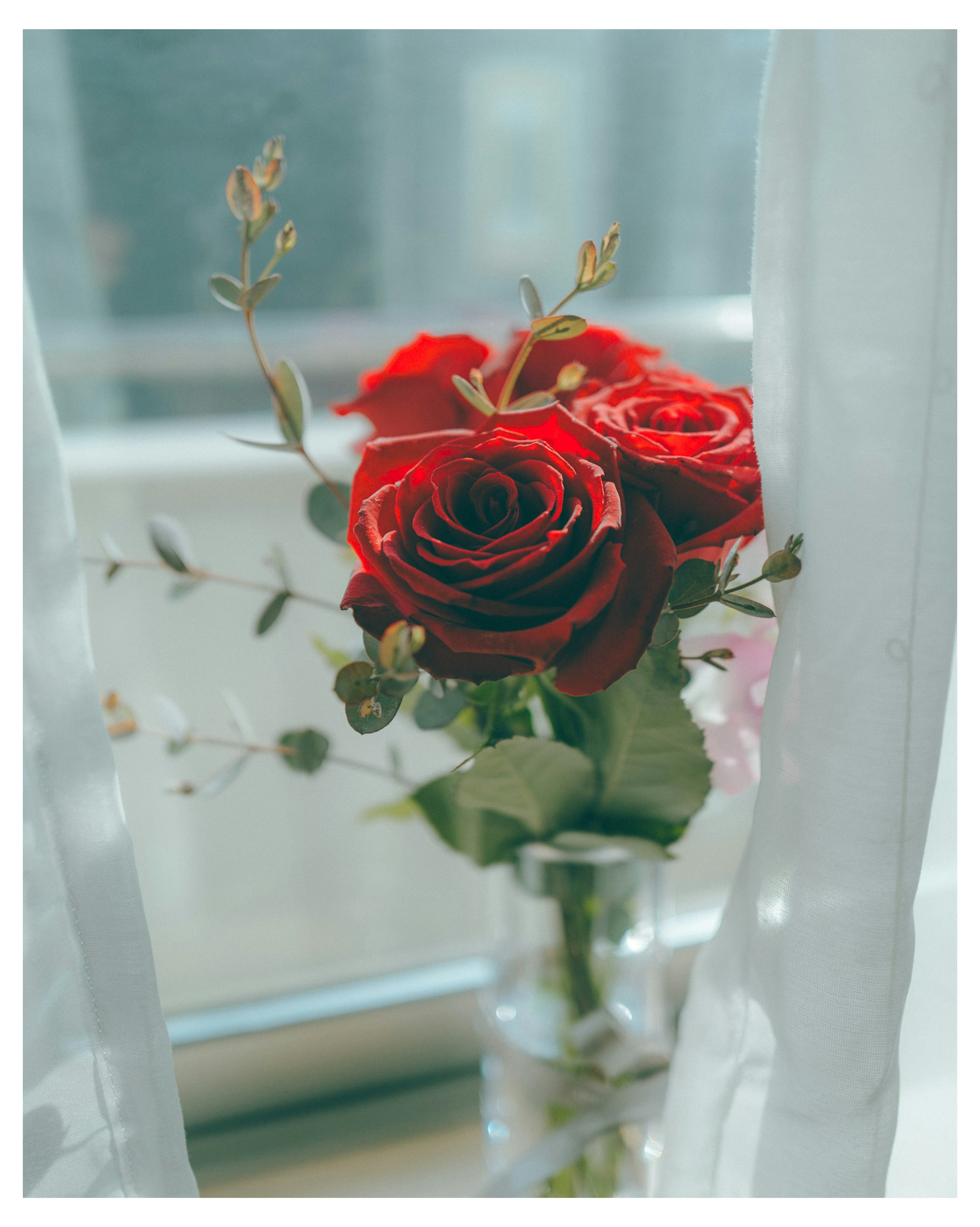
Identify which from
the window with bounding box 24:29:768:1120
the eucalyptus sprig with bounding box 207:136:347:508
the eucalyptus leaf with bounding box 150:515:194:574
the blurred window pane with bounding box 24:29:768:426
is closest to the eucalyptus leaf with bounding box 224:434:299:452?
the eucalyptus sprig with bounding box 207:136:347:508

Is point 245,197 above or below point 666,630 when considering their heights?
above

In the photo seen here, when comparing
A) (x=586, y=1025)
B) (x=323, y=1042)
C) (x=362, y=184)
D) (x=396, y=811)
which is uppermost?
(x=362, y=184)

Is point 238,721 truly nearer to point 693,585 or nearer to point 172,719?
point 172,719

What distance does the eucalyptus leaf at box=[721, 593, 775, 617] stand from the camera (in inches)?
11.9

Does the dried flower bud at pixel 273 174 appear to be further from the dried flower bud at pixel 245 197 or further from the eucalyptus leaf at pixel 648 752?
the eucalyptus leaf at pixel 648 752

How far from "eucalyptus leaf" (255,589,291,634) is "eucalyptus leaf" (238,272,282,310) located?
0.48 feet

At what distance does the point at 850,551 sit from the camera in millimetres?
301

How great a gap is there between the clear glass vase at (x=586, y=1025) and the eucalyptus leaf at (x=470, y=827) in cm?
2

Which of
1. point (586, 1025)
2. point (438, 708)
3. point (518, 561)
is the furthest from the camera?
point (586, 1025)

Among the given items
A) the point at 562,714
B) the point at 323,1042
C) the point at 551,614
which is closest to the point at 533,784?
the point at 562,714

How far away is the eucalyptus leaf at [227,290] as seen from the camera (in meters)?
0.31

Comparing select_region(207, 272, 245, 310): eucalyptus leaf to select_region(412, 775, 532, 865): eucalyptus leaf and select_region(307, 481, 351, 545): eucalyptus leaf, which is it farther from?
select_region(412, 775, 532, 865): eucalyptus leaf

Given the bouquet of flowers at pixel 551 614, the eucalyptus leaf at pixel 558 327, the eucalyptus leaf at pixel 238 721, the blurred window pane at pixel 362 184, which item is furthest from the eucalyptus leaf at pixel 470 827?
the blurred window pane at pixel 362 184

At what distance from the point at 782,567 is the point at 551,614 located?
0.09m
